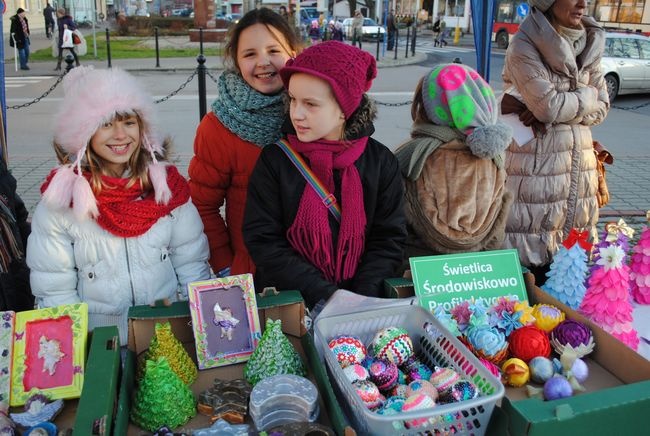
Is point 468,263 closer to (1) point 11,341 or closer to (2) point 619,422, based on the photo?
(2) point 619,422

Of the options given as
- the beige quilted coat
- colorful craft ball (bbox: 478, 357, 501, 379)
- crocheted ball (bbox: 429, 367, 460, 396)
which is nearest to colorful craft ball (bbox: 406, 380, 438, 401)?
crocheted ball (bbox: 429, 367, 460, 396)

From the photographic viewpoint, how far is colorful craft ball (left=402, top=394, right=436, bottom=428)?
121cm

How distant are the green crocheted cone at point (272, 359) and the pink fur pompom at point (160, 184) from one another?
0.73 meters

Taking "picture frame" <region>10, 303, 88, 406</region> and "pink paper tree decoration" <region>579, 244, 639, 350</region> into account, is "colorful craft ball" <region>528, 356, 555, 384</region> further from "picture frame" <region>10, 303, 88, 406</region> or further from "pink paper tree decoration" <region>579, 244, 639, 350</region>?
"picture frame" <region>10, 303, 88, 406</region>

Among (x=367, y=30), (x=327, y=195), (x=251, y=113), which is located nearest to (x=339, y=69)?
(x=327, y=195)

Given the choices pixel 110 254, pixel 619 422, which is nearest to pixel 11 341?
pixel 110 254

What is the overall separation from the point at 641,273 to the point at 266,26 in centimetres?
183

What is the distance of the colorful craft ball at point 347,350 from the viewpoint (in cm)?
146

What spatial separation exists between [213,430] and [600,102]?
2.84 metres

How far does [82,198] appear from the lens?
1809 mm

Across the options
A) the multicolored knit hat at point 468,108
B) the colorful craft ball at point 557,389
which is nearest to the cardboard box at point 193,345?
the colorful craft ball at point 557,389

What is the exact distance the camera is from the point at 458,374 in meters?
1.41

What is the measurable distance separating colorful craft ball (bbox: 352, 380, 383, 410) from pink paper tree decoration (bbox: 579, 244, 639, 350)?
99 cm

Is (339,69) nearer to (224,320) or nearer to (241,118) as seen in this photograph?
(241,118)
